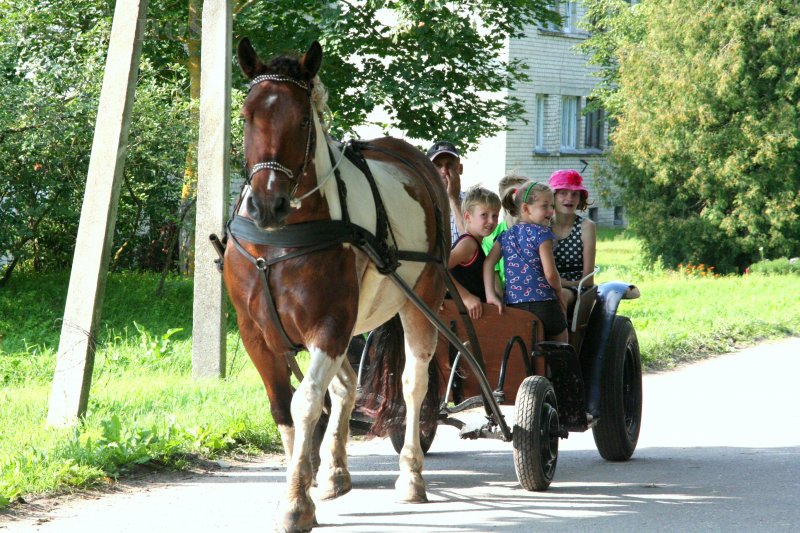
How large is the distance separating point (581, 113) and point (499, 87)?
689 inches

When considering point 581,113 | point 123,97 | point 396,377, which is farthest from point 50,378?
point 581,113

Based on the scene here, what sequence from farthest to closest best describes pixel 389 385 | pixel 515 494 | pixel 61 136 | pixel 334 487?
pixel 61 136 → pixel 389 385 → pixel 515 494 → pixel 334 487

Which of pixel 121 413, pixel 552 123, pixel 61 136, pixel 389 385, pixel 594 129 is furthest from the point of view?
pixel 594 129

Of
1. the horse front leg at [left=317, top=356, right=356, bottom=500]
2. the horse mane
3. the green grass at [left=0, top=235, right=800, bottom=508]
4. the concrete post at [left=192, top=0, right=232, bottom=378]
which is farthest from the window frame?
the horse mane

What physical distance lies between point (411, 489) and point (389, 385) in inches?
37.9

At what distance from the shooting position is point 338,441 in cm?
623

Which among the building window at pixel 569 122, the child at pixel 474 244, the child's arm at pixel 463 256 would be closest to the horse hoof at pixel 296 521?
the child's arm at pixel 463 256

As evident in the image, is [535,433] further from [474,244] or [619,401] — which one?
[474,244]

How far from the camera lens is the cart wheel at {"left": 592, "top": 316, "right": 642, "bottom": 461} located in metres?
7.15

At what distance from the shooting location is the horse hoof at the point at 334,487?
6.07m

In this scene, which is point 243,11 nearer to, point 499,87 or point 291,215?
point 499,87

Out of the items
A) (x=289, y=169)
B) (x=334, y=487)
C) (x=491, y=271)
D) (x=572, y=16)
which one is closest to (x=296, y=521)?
(x=334, y=487)

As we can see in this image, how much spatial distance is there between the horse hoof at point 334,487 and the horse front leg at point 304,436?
0.85m

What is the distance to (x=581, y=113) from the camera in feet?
122
